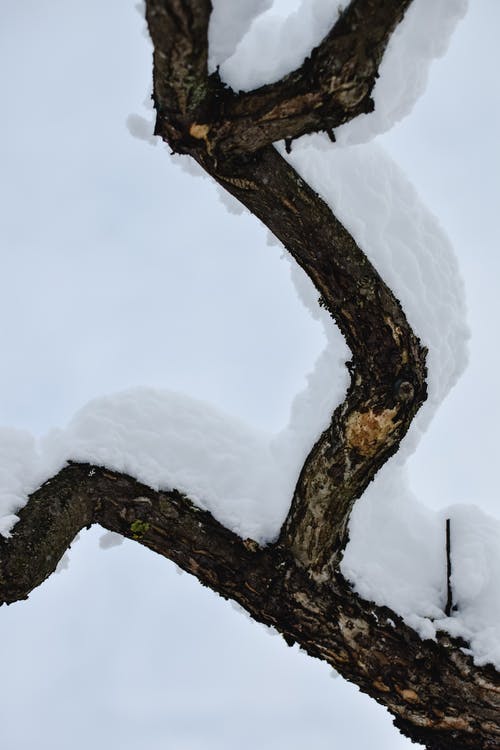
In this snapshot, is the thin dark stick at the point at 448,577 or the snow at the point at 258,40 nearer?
the snow at the point at 258,40

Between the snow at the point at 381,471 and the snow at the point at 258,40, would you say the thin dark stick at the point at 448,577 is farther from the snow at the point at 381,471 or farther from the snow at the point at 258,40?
the snow at the point at 258,40

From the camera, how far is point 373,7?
1.86 metres

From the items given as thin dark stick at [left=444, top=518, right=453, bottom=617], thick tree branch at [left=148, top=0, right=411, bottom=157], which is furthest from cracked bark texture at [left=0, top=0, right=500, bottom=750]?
→ thin dark stick at [left=444, top=518, right=453, bottom=617]

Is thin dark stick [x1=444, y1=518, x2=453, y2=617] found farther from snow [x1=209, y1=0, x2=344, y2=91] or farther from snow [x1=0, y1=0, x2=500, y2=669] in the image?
snow [x1=209, y1=0, x2=344, y2=91]

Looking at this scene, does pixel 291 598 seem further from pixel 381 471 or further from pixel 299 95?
pixel 299 95

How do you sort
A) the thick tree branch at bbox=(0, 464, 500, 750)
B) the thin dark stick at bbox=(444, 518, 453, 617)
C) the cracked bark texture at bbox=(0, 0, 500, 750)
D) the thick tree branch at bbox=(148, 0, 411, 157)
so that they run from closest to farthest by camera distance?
the thick tree branch at bbox=(148, 0, 411, 157) → the cracked bark texture at bbox=(0, 0, 500, 750) → the thick tree branch at bbox=(0, 464, 500, 750) → the thin dark stick at bbox=(444, 518, 453, 617)

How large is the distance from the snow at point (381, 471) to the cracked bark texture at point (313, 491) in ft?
0.30

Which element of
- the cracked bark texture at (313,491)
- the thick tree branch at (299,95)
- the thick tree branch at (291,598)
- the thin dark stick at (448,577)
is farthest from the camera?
the thin dark stick at (448,577)

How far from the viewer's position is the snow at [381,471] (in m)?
2.71

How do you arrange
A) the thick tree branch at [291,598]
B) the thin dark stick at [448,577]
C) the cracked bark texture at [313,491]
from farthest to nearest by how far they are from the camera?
the thin dark stick at [448,577] → the thick tree branch at [291,598] → the cracked bark texture at [313,491]

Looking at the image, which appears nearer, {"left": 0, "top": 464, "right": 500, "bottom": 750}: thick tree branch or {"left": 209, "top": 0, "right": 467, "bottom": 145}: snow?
{"left": 209, "top": 0, "right": 467, "bottom": 145}: snow

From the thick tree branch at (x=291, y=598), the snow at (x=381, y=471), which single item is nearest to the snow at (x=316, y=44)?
the snow at (x=381, y=471)

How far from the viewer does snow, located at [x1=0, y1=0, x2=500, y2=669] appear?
271cm

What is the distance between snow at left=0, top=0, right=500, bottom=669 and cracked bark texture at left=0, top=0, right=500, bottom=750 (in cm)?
9
